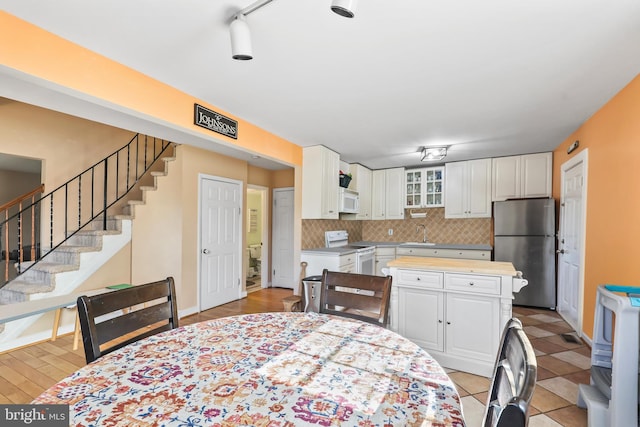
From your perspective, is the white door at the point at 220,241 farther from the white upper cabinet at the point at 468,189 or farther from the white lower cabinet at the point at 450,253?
the white upper cabinet at the point at 468,189

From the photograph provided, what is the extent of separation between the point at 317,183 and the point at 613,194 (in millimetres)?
3053

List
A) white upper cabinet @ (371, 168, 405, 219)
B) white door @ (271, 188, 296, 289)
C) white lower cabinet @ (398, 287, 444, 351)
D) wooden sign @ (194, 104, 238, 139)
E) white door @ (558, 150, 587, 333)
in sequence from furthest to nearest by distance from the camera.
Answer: white door @ (271, 188, 296, 289) < white upper cabinet @ (371, 168, 405, 219) < white door @ (558, 150, 587, 333) < wooden sign @ (194, 104, 238, 139) < white lower cabinet @ (398, 287, 444, 351)

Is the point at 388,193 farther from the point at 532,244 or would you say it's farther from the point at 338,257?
the point at 532,244

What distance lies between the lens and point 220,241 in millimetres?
4574

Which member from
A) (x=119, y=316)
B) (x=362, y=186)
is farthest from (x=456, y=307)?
(x=362, y=186)

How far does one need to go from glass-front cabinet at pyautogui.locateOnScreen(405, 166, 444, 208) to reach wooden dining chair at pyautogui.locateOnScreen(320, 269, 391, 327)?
4.08 m

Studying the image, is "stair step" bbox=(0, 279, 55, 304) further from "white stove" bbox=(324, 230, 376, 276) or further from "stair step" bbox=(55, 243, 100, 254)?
"white stove" bbox=(324, 230, 376, 276)

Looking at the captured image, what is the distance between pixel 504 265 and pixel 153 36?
10.0ft

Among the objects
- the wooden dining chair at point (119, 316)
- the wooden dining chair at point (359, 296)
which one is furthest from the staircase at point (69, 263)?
the wooden dining chair at point (359, 296)

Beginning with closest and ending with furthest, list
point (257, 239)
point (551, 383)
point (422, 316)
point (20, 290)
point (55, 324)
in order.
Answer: point (551, 383)
point (422, 316)
point (55, 324)
point (20, 290)
point (257, 239)

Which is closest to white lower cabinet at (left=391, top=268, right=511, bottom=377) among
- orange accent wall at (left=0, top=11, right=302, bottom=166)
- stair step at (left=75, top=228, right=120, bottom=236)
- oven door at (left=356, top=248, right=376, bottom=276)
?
oven door at (left=356, top=248, right=376, bottom=276)

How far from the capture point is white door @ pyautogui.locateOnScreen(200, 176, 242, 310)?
14.1ft

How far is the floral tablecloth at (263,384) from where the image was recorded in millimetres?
779

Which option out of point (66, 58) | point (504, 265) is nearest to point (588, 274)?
point (504, 265)
